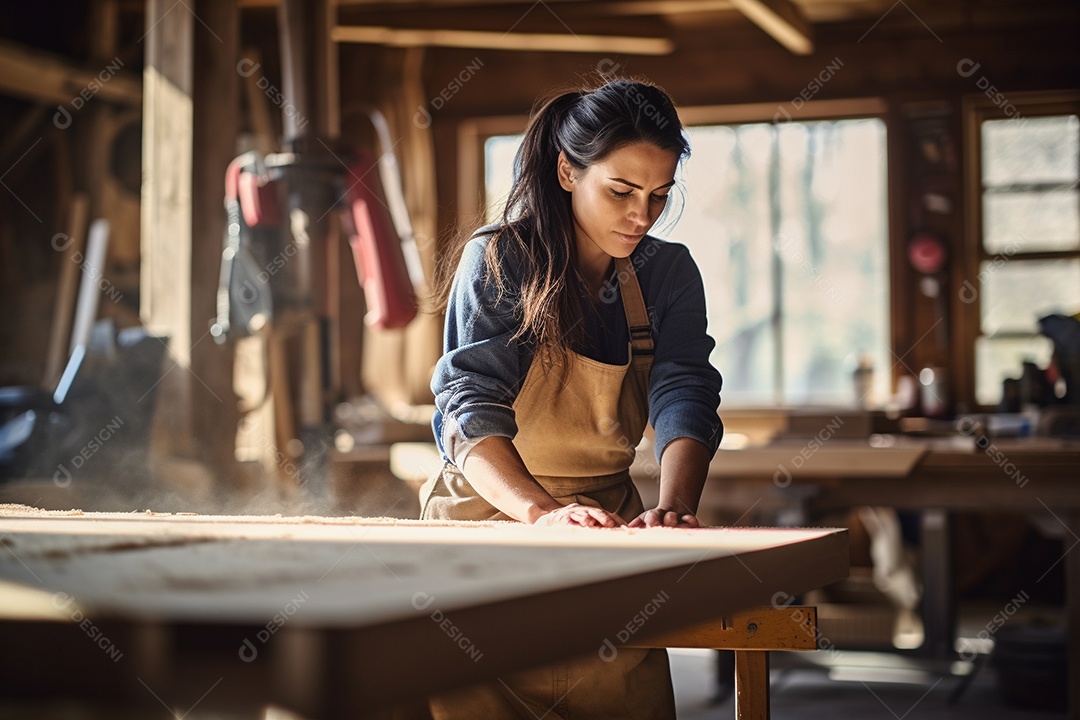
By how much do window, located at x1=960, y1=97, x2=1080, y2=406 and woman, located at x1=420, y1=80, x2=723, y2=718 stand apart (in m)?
5.38

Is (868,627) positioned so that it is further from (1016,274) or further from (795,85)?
(795,85)

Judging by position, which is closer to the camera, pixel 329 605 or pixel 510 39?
pixel 329 605

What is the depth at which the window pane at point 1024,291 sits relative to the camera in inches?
275

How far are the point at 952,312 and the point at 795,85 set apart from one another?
1.70 metres

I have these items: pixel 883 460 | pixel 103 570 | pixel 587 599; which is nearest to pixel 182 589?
pixel 103 570

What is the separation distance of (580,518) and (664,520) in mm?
159

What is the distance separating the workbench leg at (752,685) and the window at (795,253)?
563cm

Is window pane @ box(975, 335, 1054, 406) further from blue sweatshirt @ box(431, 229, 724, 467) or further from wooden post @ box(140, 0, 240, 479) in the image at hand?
blue sweatshirt @ box(431, 229, 724, 467)

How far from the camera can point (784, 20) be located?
6195 mm

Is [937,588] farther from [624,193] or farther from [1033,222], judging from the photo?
[624,193]

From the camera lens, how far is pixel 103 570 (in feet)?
3.33

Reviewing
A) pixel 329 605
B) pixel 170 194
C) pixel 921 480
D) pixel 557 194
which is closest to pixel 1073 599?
pixel 921 480

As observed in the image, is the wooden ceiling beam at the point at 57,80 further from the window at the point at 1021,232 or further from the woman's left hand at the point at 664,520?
the woman's left hand at the point at 664,520

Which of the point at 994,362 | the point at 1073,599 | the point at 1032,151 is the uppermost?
the point at 1032,151
